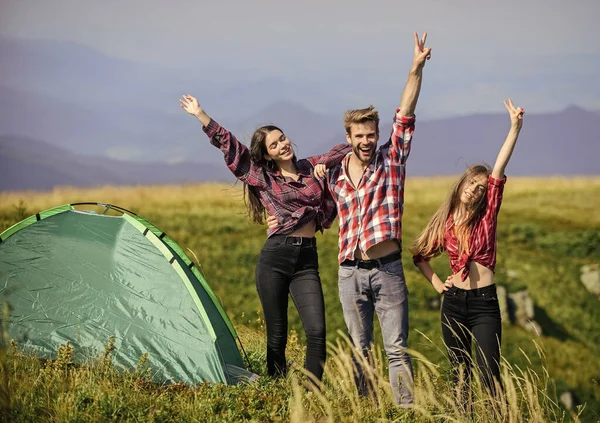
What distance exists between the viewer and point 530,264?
26.1m

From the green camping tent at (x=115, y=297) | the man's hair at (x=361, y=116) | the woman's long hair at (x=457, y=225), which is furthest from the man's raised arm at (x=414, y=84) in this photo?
the green camping tent at (x=115, y=297)

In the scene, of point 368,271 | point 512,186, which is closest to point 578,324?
point 512,186

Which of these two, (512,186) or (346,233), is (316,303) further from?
(512,186)

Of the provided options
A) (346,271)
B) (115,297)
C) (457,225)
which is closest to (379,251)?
(346,271)

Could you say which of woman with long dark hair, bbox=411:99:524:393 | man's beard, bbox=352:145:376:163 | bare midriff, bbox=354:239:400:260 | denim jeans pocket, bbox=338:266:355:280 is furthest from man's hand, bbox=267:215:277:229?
woman with long dark hair, bbox=411:99:524:393

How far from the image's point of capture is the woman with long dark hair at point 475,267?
19.7 ft

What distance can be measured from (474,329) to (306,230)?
159cm

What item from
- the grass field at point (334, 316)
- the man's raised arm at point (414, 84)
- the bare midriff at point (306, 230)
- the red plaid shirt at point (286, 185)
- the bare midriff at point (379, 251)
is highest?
the man's raised arm at point (414, 84)

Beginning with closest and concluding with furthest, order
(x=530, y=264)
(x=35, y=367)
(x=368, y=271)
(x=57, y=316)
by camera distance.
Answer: (x=368, y=271)
(x=35, y=367)
(x=57, y=316)
(x=530, y=264)

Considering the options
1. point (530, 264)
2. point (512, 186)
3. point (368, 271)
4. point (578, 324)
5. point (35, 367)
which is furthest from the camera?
point (512, 186)

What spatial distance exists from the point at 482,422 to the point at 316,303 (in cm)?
160

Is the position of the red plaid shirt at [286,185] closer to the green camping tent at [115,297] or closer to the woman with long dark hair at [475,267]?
the woman with long dark hair at [475,267]

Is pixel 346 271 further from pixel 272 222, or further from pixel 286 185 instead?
pixel 286 185

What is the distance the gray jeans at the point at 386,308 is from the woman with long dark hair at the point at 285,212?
45cm
